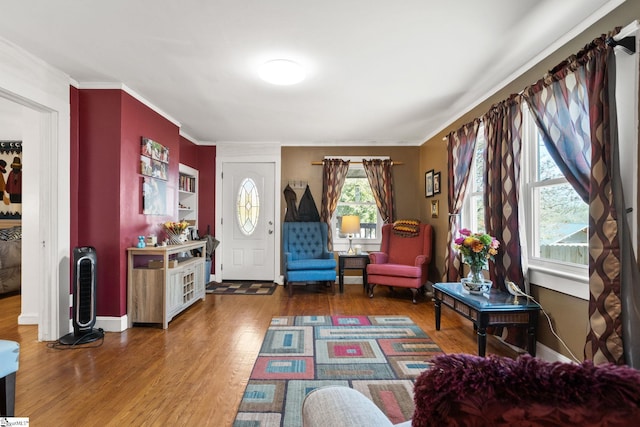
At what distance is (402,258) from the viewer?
16.0ft

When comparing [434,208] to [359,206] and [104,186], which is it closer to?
[359,206]

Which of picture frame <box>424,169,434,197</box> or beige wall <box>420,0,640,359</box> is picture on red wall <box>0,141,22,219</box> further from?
beige wall <box>420,0,640,359</box>

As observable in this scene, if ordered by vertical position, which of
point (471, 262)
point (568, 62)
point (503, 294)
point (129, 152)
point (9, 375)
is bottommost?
point (9, 375)

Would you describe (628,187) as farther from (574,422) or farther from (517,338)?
(574,422)

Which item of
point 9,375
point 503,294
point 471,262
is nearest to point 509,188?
point 471,262

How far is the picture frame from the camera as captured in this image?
4918 millimetres

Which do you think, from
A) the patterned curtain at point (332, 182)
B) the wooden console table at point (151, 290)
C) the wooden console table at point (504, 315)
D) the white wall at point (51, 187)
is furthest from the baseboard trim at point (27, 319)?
the wooden console table at point (504, 315)

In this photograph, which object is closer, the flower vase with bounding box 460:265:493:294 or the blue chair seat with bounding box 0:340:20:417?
the blue chair seat with bounding box 0:340:20:417

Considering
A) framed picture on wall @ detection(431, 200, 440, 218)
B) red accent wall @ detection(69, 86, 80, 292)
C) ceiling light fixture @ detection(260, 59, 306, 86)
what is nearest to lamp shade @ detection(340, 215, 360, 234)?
framed picture on wall @ detection(431, 200, 440, 218)

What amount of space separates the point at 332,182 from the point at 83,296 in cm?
366

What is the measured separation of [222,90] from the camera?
3.29m

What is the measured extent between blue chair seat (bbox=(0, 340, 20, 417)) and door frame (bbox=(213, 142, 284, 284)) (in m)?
3.80

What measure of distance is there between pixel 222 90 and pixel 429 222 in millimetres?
3511

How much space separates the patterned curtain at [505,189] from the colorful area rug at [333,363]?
2.88 feet
